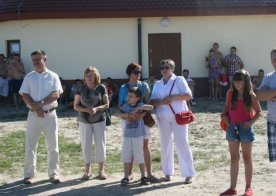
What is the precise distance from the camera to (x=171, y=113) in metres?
7.91

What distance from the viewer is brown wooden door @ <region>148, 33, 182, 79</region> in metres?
18.8

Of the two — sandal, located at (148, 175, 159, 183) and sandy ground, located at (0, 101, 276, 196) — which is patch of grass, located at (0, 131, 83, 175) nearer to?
sandy ground, located at (0, 101, 276, 196)

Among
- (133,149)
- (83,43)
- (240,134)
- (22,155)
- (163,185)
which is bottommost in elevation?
(163,185)

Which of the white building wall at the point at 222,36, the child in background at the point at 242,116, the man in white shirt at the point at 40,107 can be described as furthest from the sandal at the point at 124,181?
the white building wall at the point at 222,36

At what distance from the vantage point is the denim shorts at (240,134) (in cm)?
695

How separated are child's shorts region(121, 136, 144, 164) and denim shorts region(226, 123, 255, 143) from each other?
1.41 m

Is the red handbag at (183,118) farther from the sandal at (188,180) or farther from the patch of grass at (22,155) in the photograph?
the patch of grass at (22,155)

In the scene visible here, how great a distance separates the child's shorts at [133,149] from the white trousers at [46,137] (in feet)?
3.45

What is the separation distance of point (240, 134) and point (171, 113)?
1270 mm

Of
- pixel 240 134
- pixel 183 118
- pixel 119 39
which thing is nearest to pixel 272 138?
pixel 240 134

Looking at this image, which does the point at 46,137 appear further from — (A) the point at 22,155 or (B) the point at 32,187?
(A) the point at 22,155

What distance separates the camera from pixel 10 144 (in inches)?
454

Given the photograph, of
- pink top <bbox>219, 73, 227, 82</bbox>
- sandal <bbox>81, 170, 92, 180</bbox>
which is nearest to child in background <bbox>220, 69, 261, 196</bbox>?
sandal <bbox>81, 170, 92, 180</bbox>

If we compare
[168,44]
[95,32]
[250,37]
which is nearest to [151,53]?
[168,44]
